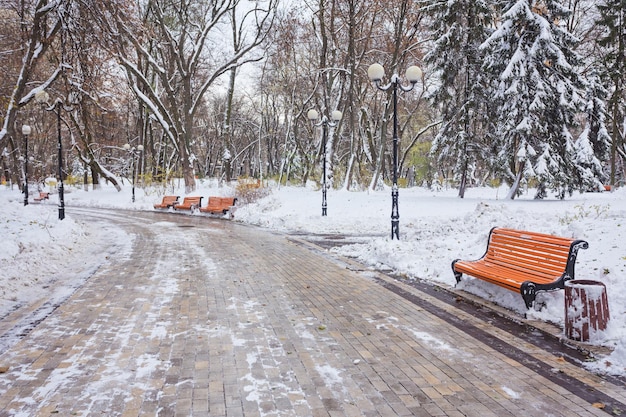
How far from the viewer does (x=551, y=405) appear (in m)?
3.32

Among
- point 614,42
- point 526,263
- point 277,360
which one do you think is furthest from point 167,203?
point 614,42

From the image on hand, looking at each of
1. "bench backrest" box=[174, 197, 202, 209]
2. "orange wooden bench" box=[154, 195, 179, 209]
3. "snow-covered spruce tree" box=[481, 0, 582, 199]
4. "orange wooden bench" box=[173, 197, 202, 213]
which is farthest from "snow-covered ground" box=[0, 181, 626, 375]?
"orange wooden bench" box=[154, 195, 179, 209]

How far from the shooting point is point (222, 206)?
21.6 metres

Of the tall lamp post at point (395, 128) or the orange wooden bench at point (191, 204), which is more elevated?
the tall lamp post at point (395, 128)

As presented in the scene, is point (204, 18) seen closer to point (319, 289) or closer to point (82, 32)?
point (82, 32)

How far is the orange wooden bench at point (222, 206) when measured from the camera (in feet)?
67.2

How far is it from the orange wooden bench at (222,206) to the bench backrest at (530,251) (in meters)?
15.1

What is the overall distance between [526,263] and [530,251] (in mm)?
181

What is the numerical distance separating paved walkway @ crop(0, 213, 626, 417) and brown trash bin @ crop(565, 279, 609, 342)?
53 centimetres

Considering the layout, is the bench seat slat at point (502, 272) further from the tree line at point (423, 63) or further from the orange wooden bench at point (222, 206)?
the orange wooden bench at point (222, 206)

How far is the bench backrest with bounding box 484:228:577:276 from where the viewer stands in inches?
216

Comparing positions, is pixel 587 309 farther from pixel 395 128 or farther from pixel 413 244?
pixel 395 128

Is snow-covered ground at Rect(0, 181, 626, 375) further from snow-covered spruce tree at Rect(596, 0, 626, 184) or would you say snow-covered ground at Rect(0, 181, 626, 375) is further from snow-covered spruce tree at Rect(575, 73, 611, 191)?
snow-covered spruce tree at Rect(596, 0, 626, 184)

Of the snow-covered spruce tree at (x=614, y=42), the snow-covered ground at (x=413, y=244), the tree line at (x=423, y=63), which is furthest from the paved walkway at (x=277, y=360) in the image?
the snow-covered spruce tree at (x=614, y=42)
